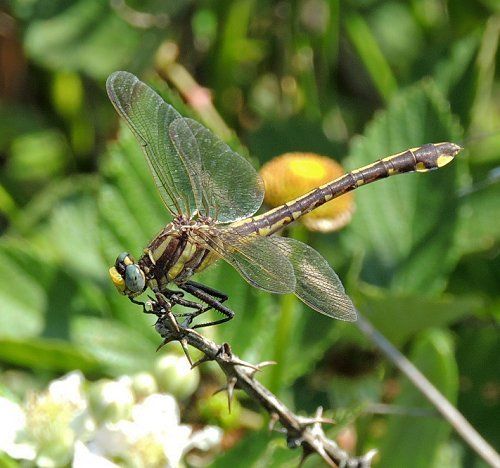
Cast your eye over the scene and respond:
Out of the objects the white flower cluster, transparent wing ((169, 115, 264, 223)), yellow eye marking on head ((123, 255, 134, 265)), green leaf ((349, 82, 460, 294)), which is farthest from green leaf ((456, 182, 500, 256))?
yellow eye marking on head ((123, 255, 134, 265))

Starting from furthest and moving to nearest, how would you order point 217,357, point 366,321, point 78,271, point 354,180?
point 78,271, point 366,321, point 354,180, point 217,357

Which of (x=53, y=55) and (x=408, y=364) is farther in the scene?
(x=53, y=55)

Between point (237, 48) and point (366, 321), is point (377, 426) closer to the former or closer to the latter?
point (366, 321)

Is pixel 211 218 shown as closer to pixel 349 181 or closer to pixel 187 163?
pixel 187 163

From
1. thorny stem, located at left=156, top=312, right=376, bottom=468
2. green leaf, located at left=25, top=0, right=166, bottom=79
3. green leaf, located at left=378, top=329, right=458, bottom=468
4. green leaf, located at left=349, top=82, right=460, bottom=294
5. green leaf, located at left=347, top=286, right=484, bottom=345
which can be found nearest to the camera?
thorny stem, located at left=156, top=312, right=376, bottom=468

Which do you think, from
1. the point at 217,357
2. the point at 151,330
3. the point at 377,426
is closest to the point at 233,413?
Result: the point at 151,330

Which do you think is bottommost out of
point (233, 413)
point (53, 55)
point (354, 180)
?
point (233, 413)

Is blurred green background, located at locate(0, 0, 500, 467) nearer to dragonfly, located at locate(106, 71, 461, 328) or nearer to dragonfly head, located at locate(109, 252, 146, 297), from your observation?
dragonfly, located at locate(106, 71, 461, 328)

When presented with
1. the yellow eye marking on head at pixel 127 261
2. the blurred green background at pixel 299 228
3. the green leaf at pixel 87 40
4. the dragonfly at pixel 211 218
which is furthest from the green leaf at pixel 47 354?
the green leaf at pixel 87 40
